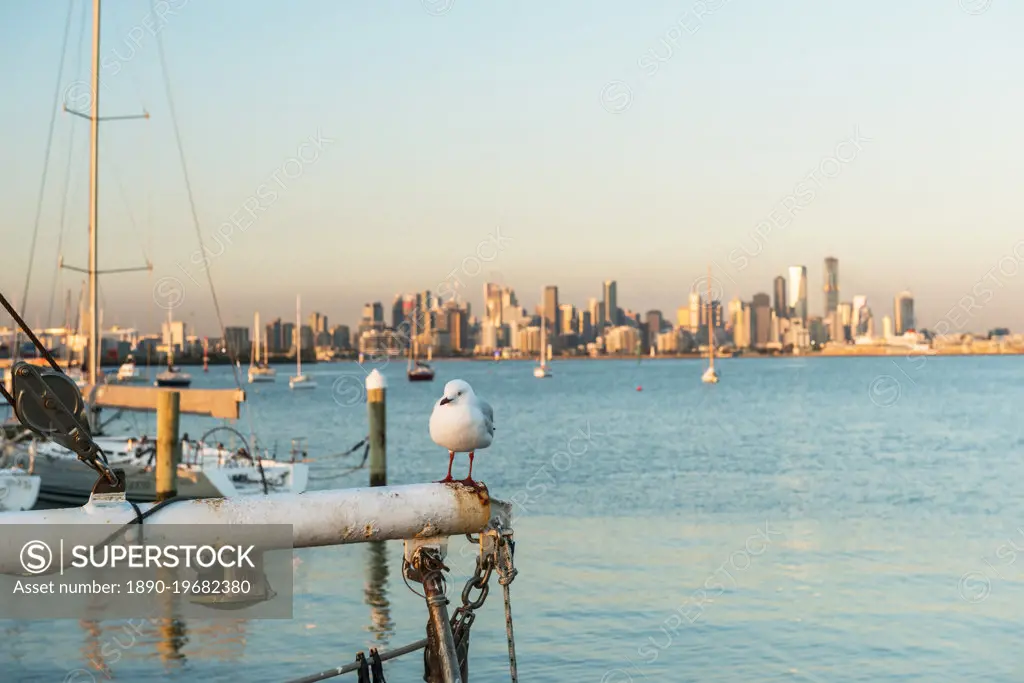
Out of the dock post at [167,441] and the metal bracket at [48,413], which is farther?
the dock post at [167,441]

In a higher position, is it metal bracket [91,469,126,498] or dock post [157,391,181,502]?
metal bracket [91,469,126,498]

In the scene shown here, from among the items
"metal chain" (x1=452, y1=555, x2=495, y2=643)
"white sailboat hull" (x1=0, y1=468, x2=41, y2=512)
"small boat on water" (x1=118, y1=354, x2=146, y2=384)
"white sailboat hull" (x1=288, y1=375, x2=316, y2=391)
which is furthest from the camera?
"small boat on water" (x1=118, y1=354, x2=146, y2=384)

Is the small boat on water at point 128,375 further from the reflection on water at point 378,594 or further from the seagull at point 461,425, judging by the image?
the seagull at point 461,425

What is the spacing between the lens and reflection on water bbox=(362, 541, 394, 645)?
1797cm

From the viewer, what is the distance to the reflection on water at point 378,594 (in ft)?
59.0

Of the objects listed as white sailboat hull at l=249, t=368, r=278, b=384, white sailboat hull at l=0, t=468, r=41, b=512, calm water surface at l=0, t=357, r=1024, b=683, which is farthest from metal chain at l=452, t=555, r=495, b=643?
white sailboat hull at l=249, t=368, r=278, b=384

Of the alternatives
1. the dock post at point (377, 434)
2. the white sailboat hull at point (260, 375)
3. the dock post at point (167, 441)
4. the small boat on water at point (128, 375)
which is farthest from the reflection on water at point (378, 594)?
the white sailboat hull at point (260, 375)

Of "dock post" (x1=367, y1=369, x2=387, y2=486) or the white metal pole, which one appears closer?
the white metal pole

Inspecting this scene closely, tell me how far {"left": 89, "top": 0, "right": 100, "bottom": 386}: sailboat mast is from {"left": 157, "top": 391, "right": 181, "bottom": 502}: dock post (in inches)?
337

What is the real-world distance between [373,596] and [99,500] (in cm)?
1503

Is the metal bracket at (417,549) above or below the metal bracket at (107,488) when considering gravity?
below

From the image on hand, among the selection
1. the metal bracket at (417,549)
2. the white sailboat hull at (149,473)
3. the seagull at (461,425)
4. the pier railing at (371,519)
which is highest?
the seagull at (461,425)

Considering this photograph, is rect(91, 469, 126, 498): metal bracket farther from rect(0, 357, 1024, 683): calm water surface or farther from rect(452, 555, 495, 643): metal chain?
rect(0, 357, 1024, 683): calm water surface

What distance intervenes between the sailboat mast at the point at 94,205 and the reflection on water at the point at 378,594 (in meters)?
10.3
